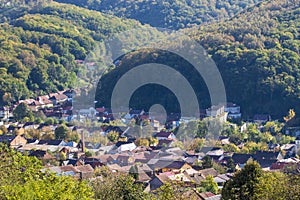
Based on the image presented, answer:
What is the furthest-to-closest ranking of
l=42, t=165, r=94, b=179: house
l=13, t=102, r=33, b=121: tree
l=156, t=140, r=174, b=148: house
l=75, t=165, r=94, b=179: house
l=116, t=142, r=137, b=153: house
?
l=13, t=102, r=33, b=121: tree → l=156, t=140, r=174, b=148: house → l=116, t=142, r=137, b=153: house → l=42, t=165, r=94, b=179: house → l=75, t=165, r=94, b=179: house

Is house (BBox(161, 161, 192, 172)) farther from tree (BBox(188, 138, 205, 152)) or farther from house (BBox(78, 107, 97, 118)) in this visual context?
house (BBox(78, 107, 97, 118))

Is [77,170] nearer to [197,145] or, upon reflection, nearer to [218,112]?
[197,145]

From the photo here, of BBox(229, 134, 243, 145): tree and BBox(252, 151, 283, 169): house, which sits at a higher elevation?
BBox(229, 134, 243, 145): tree

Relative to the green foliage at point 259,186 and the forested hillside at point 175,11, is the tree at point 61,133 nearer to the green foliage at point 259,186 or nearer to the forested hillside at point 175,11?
the green foliage at point 259,186

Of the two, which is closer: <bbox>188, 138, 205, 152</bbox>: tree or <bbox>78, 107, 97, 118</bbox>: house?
<bbox>188, 138, 205, 152</bbox>: tree

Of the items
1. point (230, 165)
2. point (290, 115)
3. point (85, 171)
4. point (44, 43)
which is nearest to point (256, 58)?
point (290, 115)

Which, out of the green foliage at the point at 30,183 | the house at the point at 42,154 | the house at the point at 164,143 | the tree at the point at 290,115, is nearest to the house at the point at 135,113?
the tree at the point at 290,115

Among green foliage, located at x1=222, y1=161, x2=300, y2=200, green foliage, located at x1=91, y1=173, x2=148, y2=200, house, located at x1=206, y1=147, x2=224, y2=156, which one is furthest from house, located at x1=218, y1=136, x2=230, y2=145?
green foliage, located at x1=222, y1=161, x2=300, y2=200
